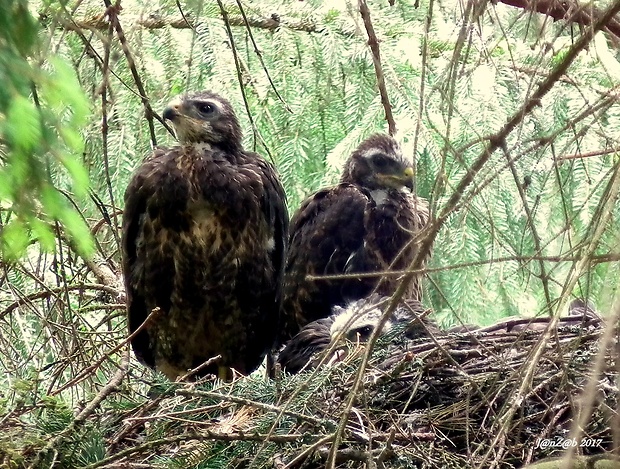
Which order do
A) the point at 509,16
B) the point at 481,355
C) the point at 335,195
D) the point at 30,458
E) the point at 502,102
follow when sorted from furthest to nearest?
the point at 335,195 < the point at 502,102 < the point at 509,16 < the point at 481,355 < the point at 30,458

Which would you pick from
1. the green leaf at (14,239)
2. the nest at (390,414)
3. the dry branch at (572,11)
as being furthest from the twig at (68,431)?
the dry branch at (572,11)

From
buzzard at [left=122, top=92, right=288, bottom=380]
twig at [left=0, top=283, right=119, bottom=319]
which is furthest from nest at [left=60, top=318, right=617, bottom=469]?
buzzard at [left=122, top=92, right=288, bottom=380]

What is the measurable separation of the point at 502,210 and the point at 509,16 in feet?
3.22

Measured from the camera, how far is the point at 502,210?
4297mm

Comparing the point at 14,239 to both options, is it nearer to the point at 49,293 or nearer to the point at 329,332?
the point at 49,293

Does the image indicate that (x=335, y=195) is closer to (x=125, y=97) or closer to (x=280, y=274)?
(x=280, y=274)


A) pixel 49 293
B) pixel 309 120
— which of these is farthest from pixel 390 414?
pixel 309 120

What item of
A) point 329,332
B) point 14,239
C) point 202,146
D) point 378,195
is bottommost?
point 329,332

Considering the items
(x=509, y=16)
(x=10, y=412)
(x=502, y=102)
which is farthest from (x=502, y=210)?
(x=10, y=412)

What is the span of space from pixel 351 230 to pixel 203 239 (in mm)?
1075

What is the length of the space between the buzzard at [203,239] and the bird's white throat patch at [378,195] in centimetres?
90

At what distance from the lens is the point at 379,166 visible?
16.9 feet

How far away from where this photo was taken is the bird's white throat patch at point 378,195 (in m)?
5.16

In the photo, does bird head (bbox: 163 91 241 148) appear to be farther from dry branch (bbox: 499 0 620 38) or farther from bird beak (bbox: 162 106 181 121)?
dry branch (bbox: 499 0 620 38)
